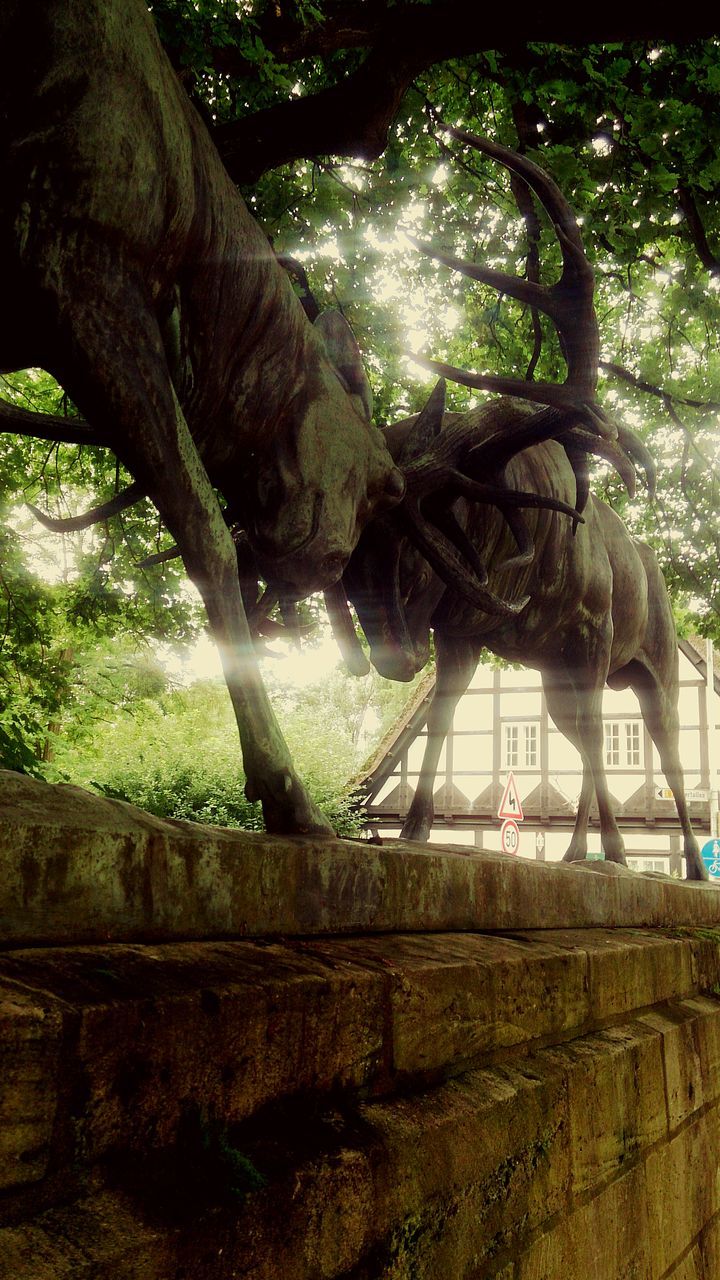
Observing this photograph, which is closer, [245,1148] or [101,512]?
[245,1148]

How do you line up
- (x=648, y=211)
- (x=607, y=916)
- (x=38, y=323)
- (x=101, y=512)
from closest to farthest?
1. (x=38, y=323)
2. (x=101, y=512)
3. (x=607, y=916)
4. (x=648, y=211)

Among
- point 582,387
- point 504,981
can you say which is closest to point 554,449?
point 582,387

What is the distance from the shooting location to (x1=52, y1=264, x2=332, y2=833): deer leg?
5.80ft

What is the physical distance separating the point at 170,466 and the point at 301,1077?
121cm

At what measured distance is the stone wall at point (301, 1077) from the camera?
1.02m

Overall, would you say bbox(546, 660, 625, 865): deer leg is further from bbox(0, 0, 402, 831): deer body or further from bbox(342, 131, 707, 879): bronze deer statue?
bbox(0, 0, 402, 831): deer body

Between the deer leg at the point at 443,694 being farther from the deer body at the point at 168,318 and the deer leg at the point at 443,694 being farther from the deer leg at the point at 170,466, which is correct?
A: the deer leg at the point at 170,466

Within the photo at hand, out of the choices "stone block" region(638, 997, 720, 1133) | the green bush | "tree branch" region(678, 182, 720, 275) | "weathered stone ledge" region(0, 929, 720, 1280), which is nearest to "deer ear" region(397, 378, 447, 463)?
"weathered stone ledge" region(0, 929, 720, 1280)

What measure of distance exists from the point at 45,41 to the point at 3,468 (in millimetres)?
4687

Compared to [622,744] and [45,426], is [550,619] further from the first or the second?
[622,744]

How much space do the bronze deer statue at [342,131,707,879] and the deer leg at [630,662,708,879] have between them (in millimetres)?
453

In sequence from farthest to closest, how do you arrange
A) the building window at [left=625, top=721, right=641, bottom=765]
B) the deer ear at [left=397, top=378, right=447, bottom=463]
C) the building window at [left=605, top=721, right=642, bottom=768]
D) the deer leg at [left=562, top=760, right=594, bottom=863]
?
the building window at [left=605, top=721, right=642, bottom=768], the building window at [left=625, top=721, right=641, bottom=765], the deer leg at [left=562, top=760, right=594, bottom=863], the deer ear at [left=397, top=378, right=447, bottom=463]

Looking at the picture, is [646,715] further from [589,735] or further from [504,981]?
[504,981]

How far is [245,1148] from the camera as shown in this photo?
122cm
